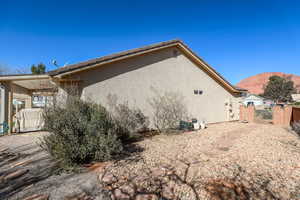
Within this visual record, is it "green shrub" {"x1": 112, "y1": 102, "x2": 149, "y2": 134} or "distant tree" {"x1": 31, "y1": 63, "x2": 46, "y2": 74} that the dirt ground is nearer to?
"green shrub" {"x1": 112, "y1": 102, "x2": 149, "y2": 134}

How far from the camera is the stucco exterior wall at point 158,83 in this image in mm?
6875

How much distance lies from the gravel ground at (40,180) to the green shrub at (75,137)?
1.40 feet

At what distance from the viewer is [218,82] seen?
37.6 ft

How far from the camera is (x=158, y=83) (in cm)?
859

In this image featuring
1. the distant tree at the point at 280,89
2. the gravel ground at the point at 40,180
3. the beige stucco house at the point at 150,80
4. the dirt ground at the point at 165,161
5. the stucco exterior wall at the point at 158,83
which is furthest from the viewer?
the distant tree at the point at 280,89

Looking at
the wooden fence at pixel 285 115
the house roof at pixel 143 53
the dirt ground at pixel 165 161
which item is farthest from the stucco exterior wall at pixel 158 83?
the dirt ground at pixel 165 161

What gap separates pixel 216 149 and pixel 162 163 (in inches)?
98.1

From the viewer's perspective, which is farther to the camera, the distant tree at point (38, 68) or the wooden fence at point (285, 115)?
the distant tree at point (38, 68)

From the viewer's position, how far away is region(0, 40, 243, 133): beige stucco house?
654 centimetres

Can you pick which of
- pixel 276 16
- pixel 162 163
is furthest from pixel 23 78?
pixel 276 16

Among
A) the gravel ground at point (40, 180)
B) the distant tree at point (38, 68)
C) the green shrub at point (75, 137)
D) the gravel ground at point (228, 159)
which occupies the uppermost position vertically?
the distant tree at point (38, 68)

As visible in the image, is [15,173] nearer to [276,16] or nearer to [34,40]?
[34,40]

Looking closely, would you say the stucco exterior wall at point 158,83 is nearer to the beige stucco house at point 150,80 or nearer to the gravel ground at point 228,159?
the beige stucco house at point 150,80

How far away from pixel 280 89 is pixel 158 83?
38.4 metres
